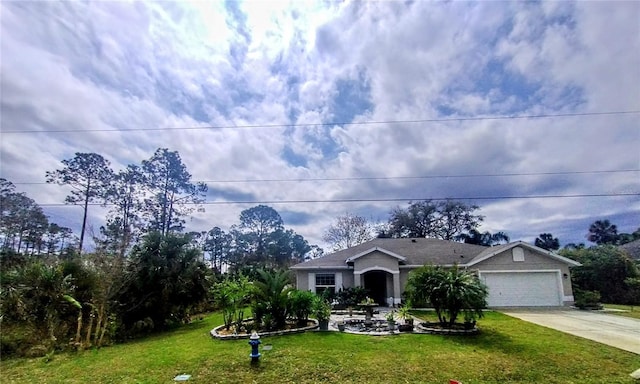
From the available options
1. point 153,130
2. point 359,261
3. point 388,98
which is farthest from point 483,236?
point 153,130

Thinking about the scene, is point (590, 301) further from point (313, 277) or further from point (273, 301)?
point (273, 301)

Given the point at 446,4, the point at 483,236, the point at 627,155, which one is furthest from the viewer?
the point at 483,236

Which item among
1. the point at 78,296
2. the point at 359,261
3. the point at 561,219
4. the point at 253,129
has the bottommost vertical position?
the point at 78,296

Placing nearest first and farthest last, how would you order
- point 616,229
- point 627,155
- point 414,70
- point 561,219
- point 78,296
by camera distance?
point 414,70
point 78,296
point 627,155
point 561,219
point 616,229

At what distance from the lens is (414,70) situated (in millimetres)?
12625

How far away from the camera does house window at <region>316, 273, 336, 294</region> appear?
22.3 metres

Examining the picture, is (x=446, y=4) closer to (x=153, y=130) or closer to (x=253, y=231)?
(x=153, y=130)

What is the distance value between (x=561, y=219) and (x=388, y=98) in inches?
593

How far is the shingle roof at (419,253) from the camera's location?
22562mm

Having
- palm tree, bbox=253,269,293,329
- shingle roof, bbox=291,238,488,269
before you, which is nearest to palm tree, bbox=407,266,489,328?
palm tree, bbox=253,269,293,329

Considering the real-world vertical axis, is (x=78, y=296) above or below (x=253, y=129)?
below

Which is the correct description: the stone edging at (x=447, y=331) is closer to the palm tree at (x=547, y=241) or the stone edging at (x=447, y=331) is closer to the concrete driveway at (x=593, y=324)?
the concrete driveway at (x=593, y=324)

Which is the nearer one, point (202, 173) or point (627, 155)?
point (627, 155)

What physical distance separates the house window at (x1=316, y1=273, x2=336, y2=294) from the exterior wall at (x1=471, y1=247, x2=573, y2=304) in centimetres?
922
